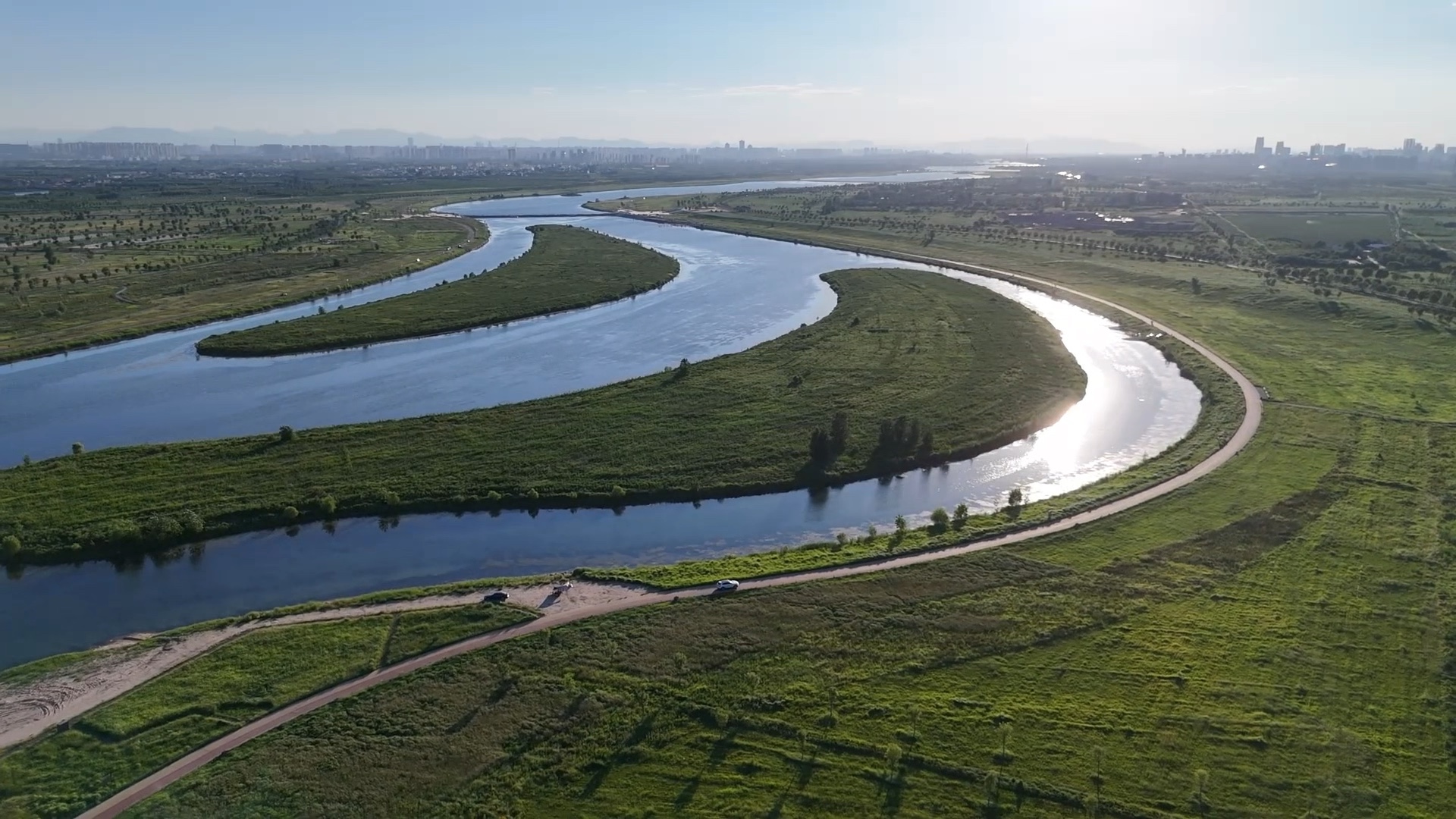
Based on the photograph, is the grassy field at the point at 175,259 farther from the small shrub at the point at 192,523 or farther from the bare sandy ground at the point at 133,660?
the bare sandy ground at the point at 133,660

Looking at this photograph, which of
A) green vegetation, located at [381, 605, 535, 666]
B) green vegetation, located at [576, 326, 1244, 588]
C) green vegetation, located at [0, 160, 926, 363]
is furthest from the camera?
green vegetation, located at [0, 160, 926, 363]

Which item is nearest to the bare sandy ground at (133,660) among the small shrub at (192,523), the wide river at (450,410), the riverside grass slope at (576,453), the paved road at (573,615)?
the paved road at (573,615)

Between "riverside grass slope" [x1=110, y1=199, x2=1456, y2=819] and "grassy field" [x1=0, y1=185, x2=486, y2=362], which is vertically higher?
"grassy field" [x1=0, y1=185, x2=486, y2=362]

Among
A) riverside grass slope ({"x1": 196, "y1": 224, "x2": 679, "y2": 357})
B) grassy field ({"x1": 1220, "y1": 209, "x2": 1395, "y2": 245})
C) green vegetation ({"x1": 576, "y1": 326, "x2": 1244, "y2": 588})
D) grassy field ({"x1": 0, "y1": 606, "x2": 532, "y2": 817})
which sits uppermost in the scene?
grassy field ({"x1": 1220, "y1": 209, "x2": 1395, "y2": 245})

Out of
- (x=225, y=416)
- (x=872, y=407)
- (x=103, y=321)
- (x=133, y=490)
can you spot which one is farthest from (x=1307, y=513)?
(x=103, y=321)

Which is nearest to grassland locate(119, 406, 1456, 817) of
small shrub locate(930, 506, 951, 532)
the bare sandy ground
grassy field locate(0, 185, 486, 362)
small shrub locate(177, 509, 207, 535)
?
the bare sandy ground

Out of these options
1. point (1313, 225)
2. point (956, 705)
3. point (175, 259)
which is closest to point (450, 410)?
point (956, 705)

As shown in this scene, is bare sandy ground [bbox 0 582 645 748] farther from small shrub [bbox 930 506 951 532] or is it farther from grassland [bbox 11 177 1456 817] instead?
small shrub [bbox 930 506 951 532]

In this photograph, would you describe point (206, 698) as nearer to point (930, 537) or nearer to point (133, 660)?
point (133, 660)
